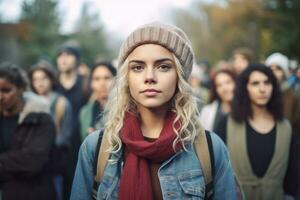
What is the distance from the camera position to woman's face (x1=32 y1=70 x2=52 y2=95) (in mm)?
6566

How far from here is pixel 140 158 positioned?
2701 millimetres

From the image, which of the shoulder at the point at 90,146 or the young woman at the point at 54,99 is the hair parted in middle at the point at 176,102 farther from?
the young woman at the point at 54,99

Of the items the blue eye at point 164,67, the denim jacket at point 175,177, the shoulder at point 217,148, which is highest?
the blue eye at point 164,67

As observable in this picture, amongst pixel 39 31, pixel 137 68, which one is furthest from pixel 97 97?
pixel 39 31

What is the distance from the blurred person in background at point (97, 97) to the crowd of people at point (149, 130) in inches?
0.6

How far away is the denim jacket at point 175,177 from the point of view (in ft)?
8.68

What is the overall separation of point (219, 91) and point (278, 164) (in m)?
2.64

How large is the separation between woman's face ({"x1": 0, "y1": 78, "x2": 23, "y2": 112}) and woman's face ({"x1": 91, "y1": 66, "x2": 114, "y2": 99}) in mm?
1780

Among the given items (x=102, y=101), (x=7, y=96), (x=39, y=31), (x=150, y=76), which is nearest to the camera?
(x=150, y=76)

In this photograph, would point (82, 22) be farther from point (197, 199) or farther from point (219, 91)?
point (197, 199)

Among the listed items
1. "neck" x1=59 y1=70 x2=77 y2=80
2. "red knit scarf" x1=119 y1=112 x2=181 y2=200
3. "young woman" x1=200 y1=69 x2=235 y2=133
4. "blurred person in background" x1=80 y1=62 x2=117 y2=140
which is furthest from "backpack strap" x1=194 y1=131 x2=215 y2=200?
"neck" x1=59 y1=70 x2=77 y2=80

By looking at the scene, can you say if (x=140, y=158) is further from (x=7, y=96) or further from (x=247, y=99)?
(x=247, y=99)

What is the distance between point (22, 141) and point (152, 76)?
1.93 m

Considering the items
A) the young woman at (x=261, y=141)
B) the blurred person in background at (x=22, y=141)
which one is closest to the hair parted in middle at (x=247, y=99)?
the young woman at (x=261, y=141)
